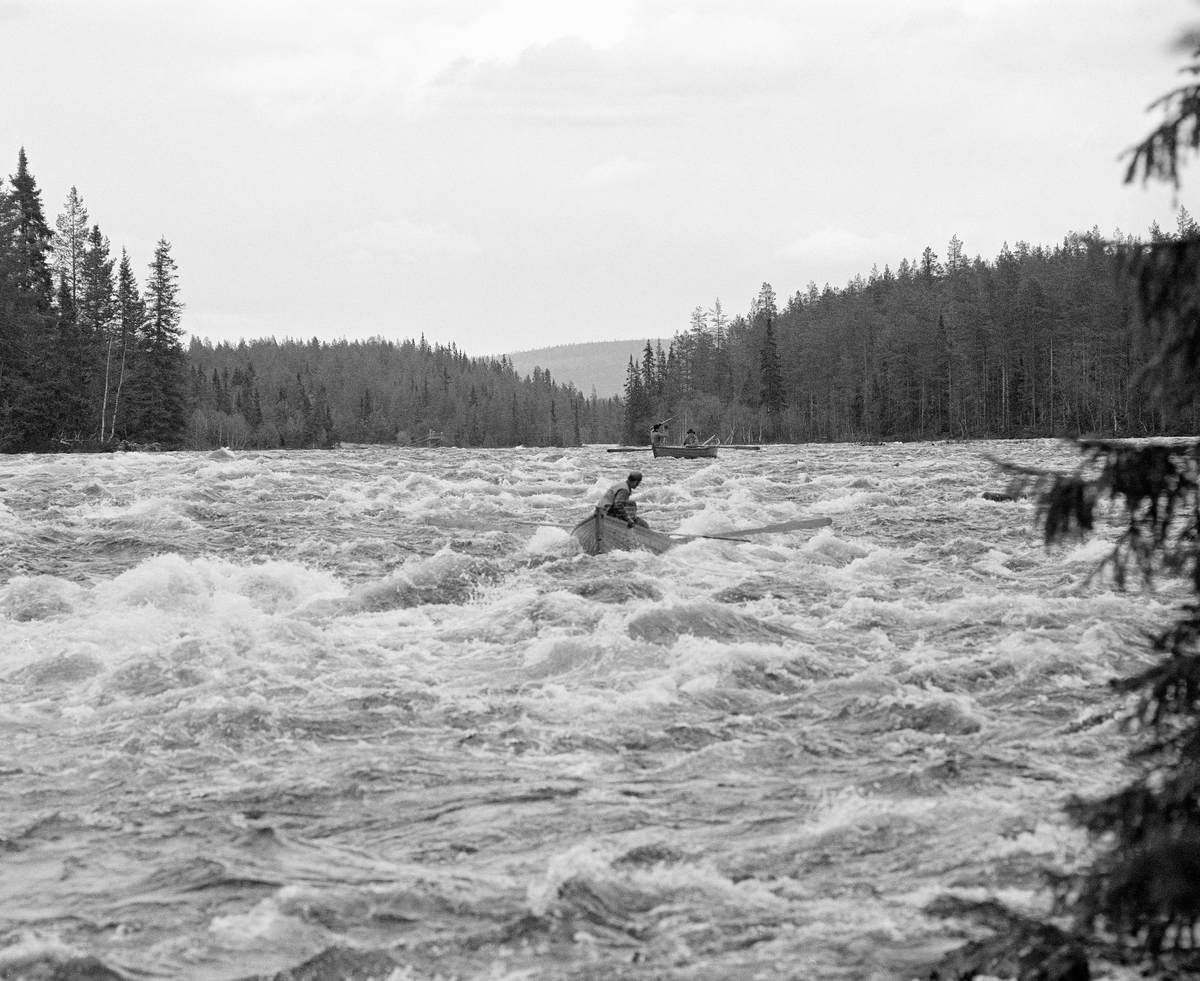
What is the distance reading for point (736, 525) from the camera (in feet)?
78.1

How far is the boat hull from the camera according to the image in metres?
19.5

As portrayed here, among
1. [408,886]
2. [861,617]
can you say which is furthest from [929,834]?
[861,617]

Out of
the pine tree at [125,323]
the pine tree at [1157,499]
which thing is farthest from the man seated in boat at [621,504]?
the pine tree at [125,323]

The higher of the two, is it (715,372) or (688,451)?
(715,372)

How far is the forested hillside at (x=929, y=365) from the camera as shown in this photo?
295 ft

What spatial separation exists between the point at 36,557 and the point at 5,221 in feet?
186

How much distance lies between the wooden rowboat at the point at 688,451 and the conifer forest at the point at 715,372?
15467 mm

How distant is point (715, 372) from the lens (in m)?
131

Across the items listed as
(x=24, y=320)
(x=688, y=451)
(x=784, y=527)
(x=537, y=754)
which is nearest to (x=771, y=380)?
(x=688, y=451)

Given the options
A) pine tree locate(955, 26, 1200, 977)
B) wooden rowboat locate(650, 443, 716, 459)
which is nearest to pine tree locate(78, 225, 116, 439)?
wooden rowboat locate(650, 443, 716, 459)

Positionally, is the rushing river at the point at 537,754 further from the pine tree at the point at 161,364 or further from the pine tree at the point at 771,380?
the pine tree at the point at 771,380

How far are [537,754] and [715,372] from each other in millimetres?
122712

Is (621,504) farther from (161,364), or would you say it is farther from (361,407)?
(361,407)

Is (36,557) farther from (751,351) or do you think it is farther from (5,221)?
(751,351)
